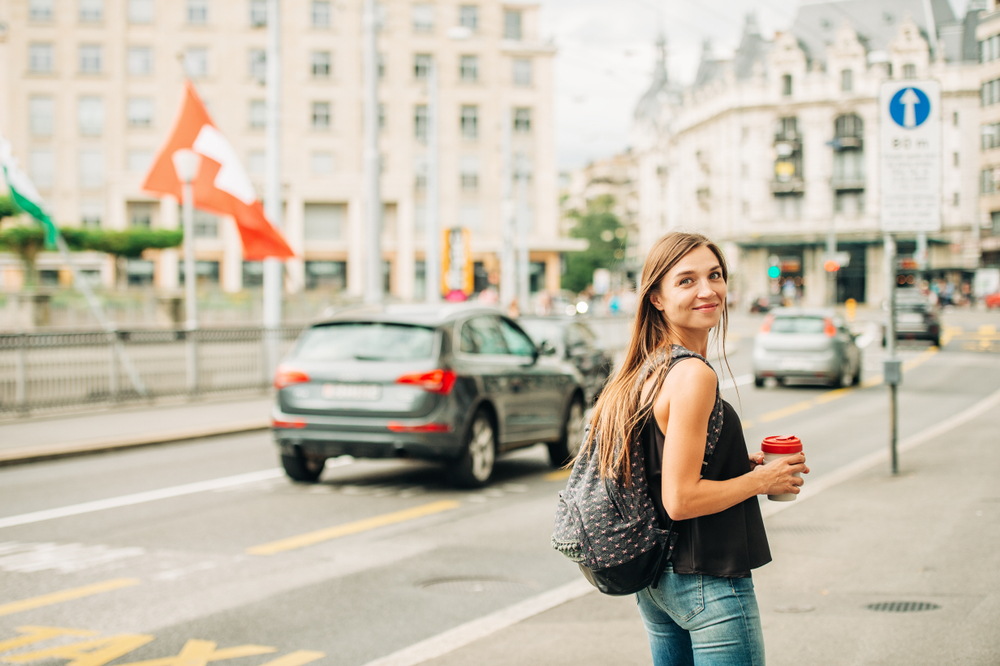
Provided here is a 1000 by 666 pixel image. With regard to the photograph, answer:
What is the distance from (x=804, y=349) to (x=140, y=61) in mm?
51192

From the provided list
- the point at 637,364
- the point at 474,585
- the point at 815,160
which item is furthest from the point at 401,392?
the point at 815,160

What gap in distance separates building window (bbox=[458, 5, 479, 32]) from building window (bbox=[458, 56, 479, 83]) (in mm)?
1825

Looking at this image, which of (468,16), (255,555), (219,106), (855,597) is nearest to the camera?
(855,597)

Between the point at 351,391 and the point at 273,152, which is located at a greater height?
the point at 273,152

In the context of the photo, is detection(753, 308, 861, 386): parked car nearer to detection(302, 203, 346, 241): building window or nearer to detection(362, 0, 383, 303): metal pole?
detection(362, 0, 383, 303): metal pole

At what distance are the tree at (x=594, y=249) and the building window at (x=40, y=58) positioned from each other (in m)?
60.3

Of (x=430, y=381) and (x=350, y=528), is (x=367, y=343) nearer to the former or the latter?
(x=430, y=381)

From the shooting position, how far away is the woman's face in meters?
2.68

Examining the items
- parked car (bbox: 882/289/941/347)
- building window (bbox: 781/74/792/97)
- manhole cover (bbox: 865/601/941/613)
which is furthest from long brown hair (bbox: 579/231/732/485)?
building window (bbox: 781/74/792/97)

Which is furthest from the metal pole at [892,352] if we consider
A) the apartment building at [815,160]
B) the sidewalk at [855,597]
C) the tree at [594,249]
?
the tree at [594,249]

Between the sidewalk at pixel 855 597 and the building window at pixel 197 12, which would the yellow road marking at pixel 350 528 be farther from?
the building window at pixel 197 12

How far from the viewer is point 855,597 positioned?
5531 millimetres

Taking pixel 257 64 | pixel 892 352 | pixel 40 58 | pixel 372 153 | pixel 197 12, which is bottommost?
pixel 892 352

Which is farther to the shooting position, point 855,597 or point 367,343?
point 367,343
